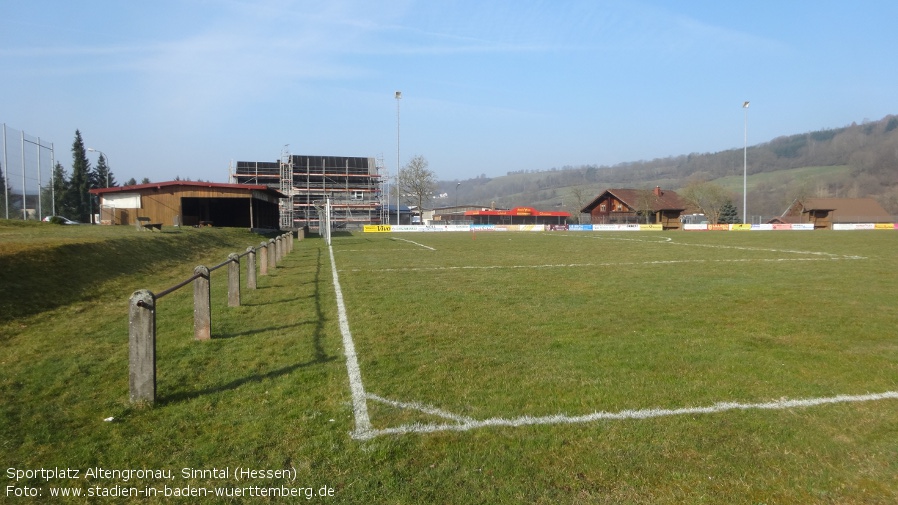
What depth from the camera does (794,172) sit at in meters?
135

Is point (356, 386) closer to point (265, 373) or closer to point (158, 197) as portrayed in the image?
point (265, 373)

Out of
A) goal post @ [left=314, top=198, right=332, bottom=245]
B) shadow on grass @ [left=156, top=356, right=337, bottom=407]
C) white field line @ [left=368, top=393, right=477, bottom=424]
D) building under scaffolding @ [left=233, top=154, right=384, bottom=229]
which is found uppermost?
building under scaffolding @ [left=233, top=154, right=384, bottom=229]

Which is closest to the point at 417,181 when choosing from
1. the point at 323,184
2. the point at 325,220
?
the point at 323,184

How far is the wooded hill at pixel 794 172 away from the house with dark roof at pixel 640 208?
15.4 meters

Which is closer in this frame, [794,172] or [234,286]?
[234,286]

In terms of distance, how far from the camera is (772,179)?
435 feet

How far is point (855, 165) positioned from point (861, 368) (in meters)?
144

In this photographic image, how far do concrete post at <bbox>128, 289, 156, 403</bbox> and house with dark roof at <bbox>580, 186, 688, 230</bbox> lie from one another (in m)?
74.0

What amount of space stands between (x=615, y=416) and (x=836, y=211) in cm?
9645

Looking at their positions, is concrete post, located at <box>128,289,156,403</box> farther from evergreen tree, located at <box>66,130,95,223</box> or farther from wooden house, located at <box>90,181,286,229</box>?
evergreen tree, located at <box>66,130,95,223</box>

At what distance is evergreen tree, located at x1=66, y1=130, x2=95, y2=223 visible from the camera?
66.4m

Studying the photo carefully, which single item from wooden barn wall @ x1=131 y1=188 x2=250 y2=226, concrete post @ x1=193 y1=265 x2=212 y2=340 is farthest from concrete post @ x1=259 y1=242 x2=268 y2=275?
wooden barn wall @ x1=131 y1=188 x2=250 y2=226

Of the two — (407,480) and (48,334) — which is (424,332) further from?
(48,334)

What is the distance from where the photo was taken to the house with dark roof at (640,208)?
250 feet
